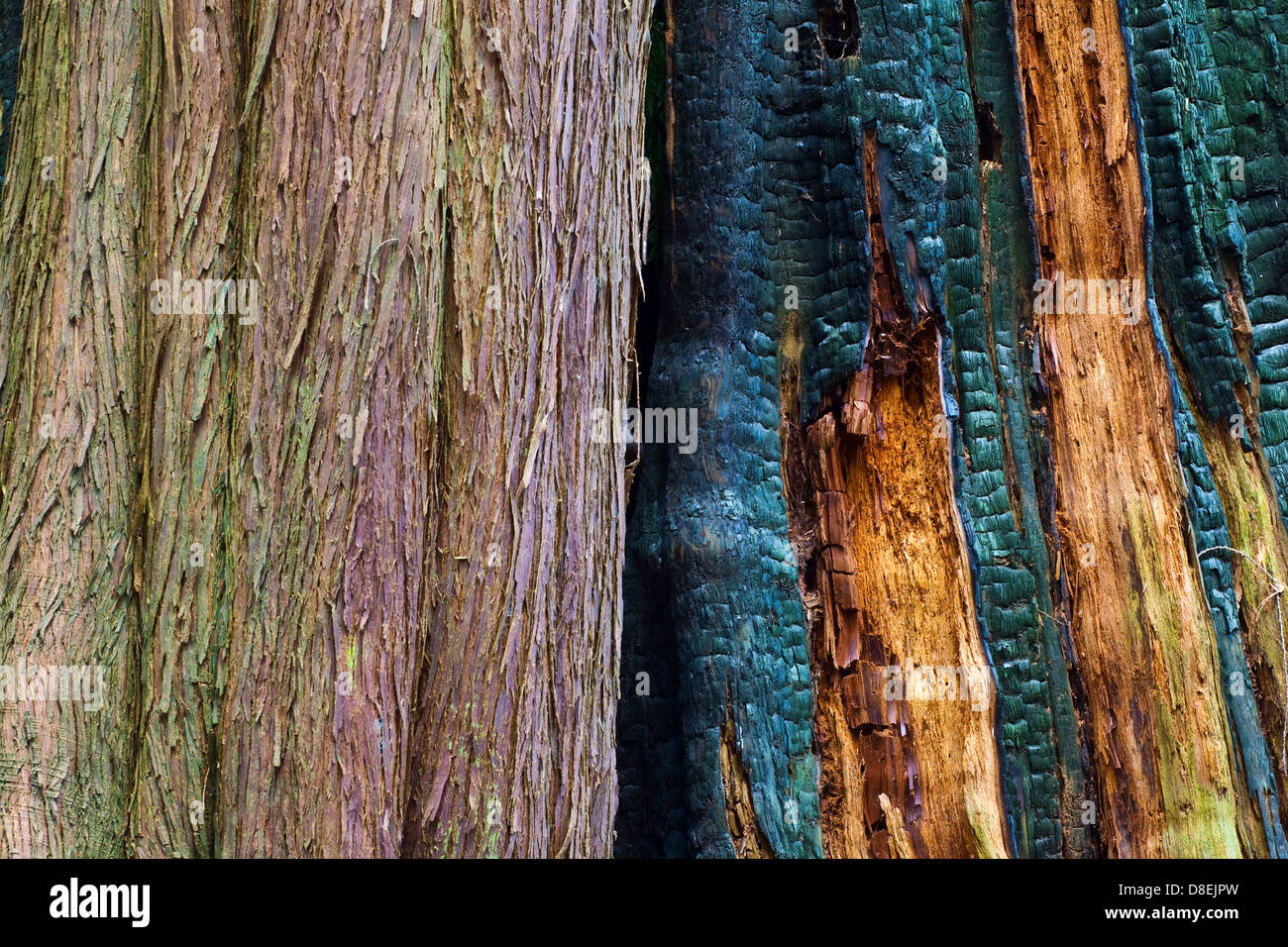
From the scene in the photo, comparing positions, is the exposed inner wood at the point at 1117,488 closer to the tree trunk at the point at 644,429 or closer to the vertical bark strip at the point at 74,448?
the tree trunk at the point at 644,429

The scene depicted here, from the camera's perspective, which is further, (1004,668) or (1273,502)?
(1273,502)

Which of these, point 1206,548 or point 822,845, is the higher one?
point 1206,548

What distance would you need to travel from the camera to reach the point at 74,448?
1.83 m

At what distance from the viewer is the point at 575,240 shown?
194 cm

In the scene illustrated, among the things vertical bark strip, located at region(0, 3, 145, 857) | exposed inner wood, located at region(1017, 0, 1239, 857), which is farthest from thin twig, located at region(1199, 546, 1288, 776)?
vertical bark strip, located at region(0, 3, 145, 857)

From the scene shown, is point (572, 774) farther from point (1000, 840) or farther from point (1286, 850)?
point (1286, 850)

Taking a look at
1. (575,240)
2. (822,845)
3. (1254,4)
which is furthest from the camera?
(1254,4)

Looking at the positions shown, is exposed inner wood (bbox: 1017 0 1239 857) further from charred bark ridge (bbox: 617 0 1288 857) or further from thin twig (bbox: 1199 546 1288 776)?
thin twig (bbox: 1199 546 1288 776)

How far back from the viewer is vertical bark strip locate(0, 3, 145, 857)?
180cm

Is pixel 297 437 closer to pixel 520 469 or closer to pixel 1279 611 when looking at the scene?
pixel 520 469

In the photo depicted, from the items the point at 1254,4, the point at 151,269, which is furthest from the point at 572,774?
the point at 1254,4

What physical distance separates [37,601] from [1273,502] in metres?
2.59

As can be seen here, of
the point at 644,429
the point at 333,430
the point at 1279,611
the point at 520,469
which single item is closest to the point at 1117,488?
the point at 1279,611

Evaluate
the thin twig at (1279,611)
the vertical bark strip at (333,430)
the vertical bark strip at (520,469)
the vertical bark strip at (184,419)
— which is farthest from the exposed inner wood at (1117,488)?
the vertical bark strip at (184,419)
